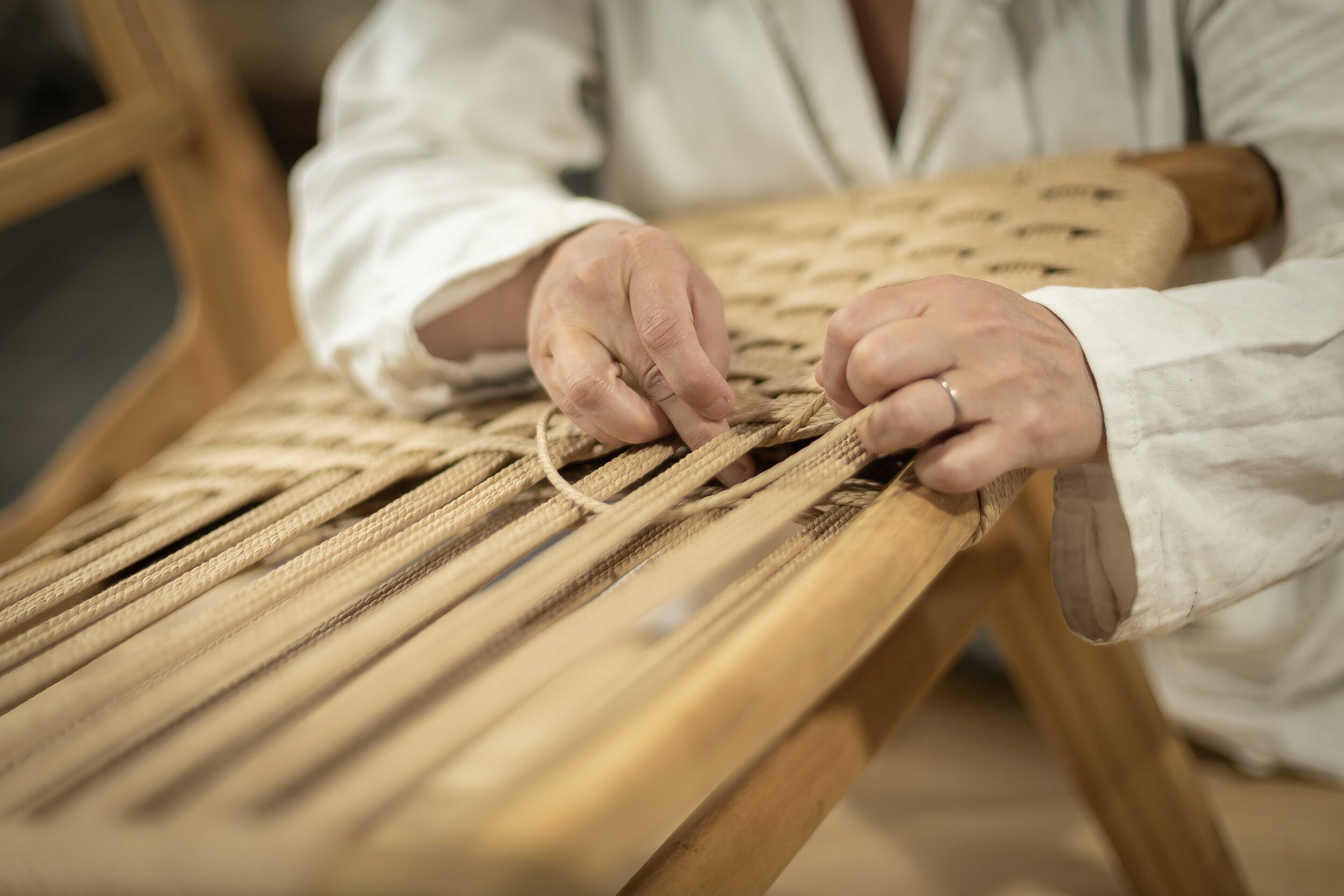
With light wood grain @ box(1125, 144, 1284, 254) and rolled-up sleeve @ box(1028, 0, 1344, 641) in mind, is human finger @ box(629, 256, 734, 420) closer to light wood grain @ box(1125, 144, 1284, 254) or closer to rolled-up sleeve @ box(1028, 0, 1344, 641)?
rolled-up sleeve @ box(1028, 0, 1344, 641)

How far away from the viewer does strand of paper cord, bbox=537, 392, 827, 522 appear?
27cm

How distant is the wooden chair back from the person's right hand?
1.58 ft

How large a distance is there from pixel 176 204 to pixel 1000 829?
89 cm

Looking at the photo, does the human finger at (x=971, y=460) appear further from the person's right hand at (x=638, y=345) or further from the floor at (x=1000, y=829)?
the floor at (x=1000, y=829)

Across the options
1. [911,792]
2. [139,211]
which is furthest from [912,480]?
[139,211]

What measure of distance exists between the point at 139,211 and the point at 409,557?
218cm

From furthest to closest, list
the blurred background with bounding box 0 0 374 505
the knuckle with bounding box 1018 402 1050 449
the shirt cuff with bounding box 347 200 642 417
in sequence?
the blurred background with bounding box 0 0 374 505
the shirt cuff with bounding box 347 200 642 417
the knuckle with bounding box 1018 402 1050 449

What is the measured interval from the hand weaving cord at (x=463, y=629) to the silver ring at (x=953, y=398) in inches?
1.0

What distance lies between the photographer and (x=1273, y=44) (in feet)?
1.41

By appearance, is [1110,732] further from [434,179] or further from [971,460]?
[434,179]

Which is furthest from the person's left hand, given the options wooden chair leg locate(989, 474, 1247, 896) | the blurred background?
the blurred background

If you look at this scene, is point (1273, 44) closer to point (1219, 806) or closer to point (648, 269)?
point (648, 269)

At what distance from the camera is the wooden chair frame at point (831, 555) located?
13.6 inches

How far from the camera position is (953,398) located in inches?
9.7
